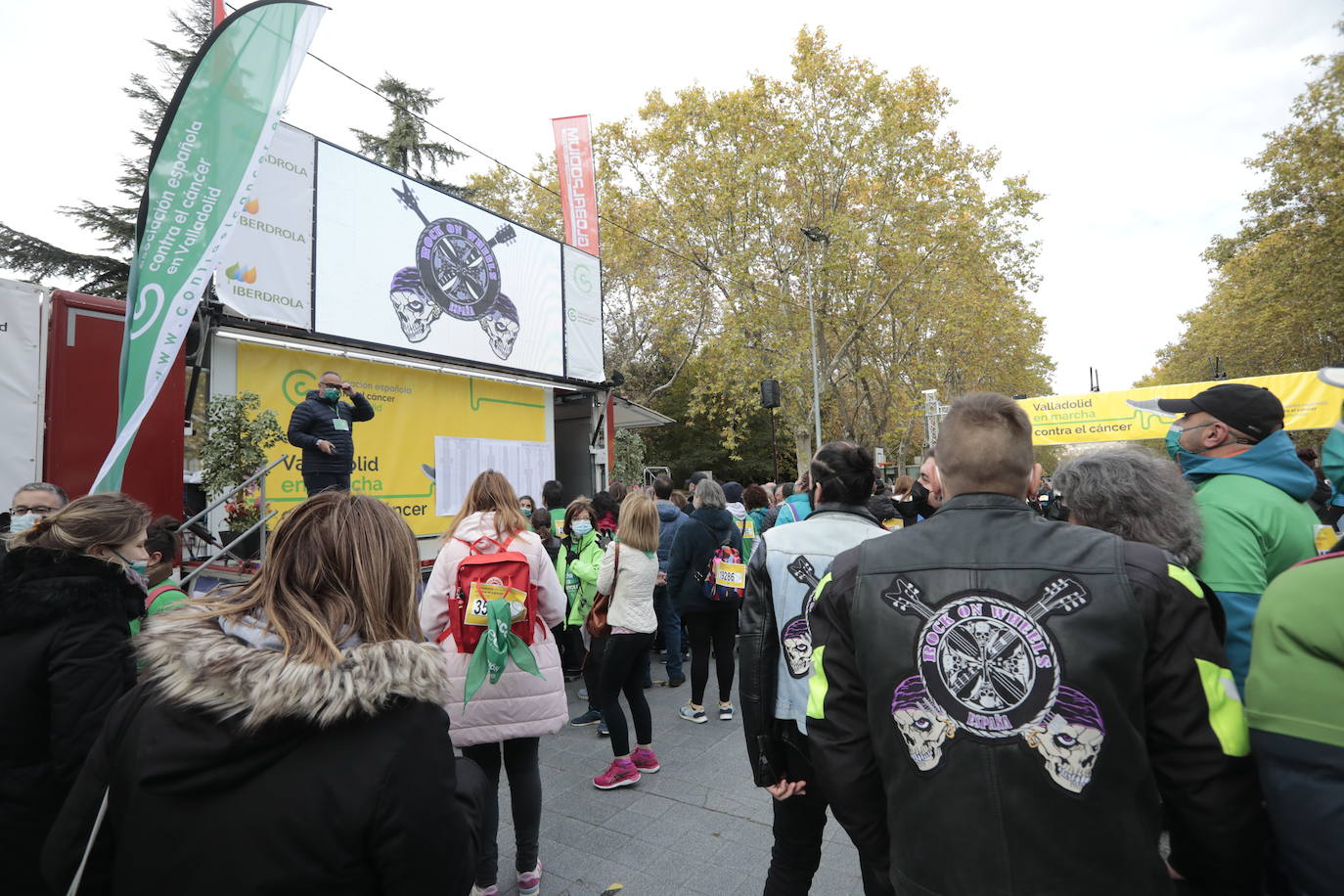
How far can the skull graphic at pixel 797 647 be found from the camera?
2582 mm

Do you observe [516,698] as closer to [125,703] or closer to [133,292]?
[125,703]

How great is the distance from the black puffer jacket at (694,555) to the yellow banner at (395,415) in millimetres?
3727

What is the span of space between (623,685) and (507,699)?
146 cm

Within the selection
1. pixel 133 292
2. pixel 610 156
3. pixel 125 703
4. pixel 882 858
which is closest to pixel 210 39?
pixel 133 292

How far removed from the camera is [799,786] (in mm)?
2504

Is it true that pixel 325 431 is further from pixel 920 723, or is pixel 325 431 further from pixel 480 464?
pixel 920 723

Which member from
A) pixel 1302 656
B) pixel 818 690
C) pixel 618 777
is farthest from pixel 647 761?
pixel 1302 656

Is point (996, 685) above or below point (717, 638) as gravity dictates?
above

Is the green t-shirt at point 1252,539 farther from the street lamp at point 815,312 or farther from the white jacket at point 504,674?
the street lamp at point 815,312

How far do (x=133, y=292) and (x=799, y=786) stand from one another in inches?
213

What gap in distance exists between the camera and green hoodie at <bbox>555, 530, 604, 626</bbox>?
5773mm

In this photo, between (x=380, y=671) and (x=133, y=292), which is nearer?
(x=380, y=671)

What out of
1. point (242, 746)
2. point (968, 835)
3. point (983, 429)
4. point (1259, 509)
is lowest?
point (968, 835)

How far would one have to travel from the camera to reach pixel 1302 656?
3.97ft
